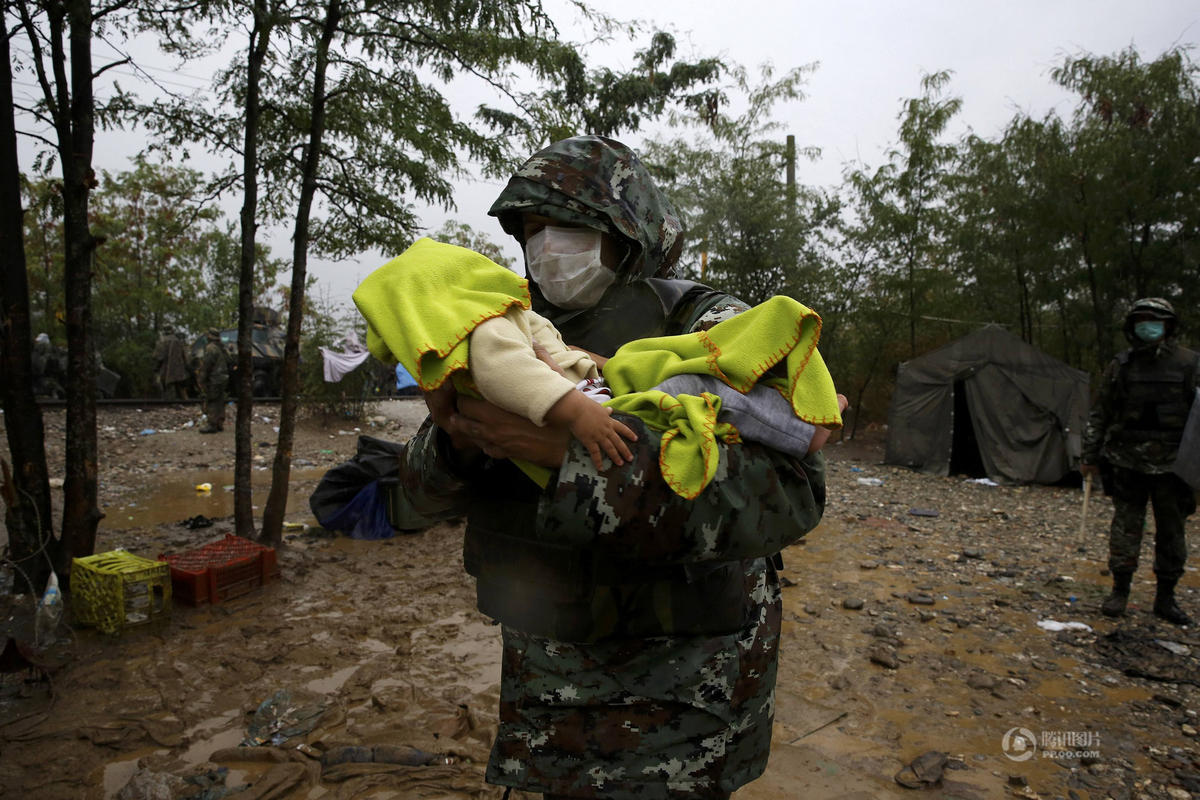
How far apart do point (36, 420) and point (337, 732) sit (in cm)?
306

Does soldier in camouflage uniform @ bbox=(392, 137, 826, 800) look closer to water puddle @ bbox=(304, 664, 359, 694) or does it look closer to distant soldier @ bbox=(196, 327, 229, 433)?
water puddle @ bbox=(304, 664, 359, 694)

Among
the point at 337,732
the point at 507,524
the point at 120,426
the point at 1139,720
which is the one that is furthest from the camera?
the point at 120,426

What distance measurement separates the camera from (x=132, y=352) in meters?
15.8

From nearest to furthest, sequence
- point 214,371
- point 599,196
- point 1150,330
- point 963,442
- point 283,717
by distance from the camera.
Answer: point 599,196, point 283,717, point 1150,330, point 214,371, point 963,442

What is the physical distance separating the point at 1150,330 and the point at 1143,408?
582 millimetres

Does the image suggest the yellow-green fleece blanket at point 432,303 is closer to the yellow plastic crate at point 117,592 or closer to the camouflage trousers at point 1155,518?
the yellow plastic crate at point 117,592

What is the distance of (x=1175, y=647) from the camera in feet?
14.6

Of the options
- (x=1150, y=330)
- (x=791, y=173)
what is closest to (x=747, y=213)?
(x=791, y=173)

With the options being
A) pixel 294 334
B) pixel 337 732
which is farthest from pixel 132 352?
pixel 337 732

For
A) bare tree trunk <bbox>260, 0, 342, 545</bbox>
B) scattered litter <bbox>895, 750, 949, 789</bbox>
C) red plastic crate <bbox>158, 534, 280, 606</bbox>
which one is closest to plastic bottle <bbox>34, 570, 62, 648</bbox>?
red plastic crate <bbox>158, 534, 280, 606</bbox>

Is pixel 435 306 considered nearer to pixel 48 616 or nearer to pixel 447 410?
pixel 447 410

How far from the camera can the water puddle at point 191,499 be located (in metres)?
7.72

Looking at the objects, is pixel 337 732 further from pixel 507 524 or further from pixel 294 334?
pixel 294 334

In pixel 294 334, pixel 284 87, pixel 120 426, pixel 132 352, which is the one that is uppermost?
pixel 284 87
